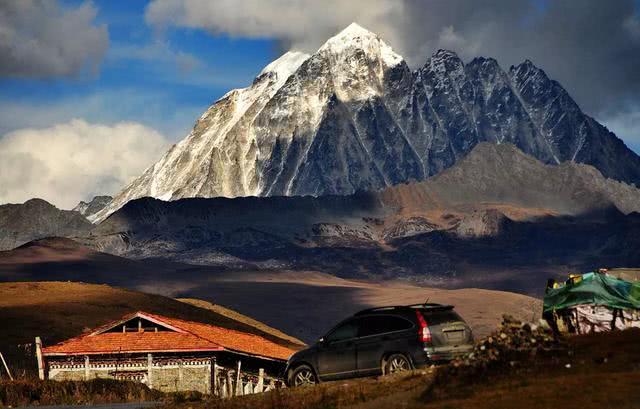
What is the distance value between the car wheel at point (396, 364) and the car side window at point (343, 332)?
52.5 inches

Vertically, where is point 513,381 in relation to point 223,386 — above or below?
below

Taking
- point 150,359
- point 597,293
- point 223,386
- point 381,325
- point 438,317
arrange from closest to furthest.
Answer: point 438,317 → point 381,325 → point 597,293 → point 150,359 → point 223,386

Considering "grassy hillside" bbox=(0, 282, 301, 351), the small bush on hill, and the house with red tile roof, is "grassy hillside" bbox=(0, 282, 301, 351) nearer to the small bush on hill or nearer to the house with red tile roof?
the house with red tile roof

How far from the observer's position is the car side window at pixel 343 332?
3111cm

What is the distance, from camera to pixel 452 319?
101 feet

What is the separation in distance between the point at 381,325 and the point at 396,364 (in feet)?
3.83

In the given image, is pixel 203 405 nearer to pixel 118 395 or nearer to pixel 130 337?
pixel 118 395

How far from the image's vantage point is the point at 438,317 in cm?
3047

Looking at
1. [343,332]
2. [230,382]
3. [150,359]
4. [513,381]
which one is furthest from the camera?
[230,382]

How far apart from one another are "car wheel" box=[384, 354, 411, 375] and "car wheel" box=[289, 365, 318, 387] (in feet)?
7.50

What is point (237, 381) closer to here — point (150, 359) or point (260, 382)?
point (260, 382)

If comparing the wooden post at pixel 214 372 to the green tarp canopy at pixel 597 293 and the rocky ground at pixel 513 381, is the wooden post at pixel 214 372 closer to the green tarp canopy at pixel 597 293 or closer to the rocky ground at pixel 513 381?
the green tarp canopy at pixel 597 293

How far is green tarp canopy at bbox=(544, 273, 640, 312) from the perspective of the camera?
3522cm

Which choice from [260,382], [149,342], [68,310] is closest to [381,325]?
[149,342]
